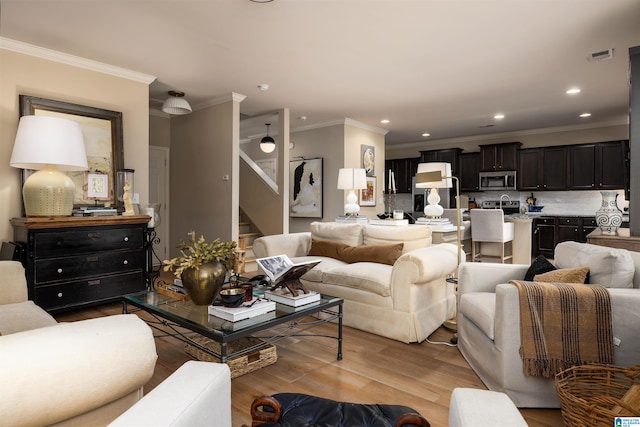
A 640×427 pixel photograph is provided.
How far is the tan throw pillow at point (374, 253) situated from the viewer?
3344mm

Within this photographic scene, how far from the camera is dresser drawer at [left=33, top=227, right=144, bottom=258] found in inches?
129

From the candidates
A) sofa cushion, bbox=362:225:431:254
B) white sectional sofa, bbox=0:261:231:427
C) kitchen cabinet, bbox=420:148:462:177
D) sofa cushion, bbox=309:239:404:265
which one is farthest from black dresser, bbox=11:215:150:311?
kitchen cabinet, bbox=420:148:462:177

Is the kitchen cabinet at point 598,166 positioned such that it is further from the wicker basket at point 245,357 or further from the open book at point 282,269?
the wicker basket at point 245,357

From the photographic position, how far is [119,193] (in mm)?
4160

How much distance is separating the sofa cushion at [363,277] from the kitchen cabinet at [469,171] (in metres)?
6.01

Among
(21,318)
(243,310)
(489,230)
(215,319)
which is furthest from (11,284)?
(489,230)

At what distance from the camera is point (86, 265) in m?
3.54

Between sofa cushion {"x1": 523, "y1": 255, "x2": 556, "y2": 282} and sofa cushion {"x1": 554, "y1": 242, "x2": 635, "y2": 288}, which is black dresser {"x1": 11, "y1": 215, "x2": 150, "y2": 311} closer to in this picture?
sofa cushion {"x1": 523, "y1": 255, "x2": 556, "y2": 282}

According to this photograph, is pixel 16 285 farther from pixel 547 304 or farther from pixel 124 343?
pixel 547 304

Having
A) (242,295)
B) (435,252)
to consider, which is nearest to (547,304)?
(435,252)

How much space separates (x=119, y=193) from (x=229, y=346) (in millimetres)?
2617

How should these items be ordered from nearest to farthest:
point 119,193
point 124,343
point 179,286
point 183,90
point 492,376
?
point 124,343 → point 492,376 → point 179,286 → point 119,193 → point 183,90

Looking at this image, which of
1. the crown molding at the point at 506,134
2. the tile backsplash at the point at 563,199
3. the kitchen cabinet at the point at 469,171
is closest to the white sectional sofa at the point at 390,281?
the kitchen cabinet at the point at 469,171

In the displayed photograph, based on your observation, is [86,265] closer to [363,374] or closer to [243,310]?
[243,310]
